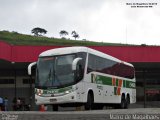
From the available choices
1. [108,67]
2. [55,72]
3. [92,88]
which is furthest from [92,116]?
[108,67]

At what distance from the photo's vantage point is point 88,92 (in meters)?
21.0

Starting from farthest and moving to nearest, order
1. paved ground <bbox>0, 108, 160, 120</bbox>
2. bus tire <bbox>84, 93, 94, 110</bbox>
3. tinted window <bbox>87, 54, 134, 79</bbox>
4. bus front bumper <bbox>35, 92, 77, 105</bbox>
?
tinted window <bbox>87, 54, 134, 79</bbox> < bus tire <bbox>84, 93, 94, 110</bbox> < bus front bumper <bbox>35, 92, 77, 105</bbox> < paved ground <bbox>0, 108, 160, 120</bbox>

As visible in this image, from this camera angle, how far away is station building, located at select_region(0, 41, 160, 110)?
3544 centimetres

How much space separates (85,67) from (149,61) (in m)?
17.0

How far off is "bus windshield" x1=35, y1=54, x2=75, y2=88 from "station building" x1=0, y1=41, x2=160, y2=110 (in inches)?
482

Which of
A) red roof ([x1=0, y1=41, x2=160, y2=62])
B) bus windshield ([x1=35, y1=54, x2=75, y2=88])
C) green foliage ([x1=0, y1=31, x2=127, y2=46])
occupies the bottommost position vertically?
bus windshield ([x1=35, y1=54, x2=75, y2=88])

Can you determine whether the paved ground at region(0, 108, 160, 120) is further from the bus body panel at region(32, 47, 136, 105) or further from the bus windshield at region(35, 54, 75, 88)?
the bus windshield at region(35, 54, 75, 88)

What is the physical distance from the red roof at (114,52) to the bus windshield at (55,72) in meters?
13.7

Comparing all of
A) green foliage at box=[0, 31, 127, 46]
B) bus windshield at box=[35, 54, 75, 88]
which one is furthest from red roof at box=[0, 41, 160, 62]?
green foliage at box=[0, 31, 127, 46]

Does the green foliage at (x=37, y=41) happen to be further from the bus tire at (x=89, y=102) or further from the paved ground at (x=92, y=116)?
the paved ground at (x=92, y=116)

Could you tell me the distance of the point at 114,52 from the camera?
118 feet

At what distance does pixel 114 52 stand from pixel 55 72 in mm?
16520

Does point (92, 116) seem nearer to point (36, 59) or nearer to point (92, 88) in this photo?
point (92, 88)

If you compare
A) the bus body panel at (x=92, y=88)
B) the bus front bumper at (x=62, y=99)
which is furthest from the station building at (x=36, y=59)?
the bus front bumper at (x=62, y=99)
